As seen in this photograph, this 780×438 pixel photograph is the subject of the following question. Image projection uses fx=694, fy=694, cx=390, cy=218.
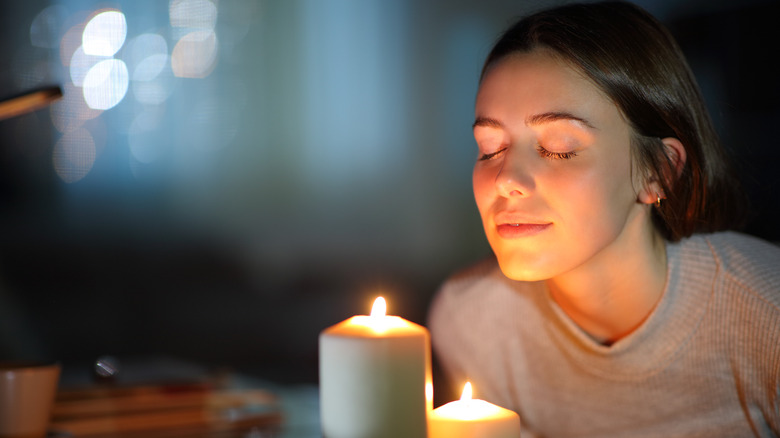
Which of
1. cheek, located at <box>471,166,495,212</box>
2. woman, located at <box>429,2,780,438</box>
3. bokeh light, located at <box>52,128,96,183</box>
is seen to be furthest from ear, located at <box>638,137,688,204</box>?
bokeh light, located at <box>52,128,96,183</box>

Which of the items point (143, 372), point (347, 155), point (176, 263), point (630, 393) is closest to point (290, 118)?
point (347, 155)

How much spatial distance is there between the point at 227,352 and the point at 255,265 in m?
0.28

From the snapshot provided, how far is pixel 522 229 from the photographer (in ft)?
2.64

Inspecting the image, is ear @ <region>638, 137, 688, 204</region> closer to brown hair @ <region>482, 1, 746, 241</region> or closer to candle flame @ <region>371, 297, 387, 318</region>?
brown hair @ <region>482, 1, 746, 241</region>

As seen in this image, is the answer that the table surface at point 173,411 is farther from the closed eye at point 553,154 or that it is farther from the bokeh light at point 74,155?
the bokeh light at point 74,155

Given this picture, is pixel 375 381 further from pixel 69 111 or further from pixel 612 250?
pixel 69 111

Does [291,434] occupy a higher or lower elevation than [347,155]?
lower

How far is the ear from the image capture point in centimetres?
90

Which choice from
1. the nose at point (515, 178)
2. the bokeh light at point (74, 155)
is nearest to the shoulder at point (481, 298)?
the nose at point (515, 178)

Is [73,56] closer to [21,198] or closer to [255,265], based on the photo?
[21,198]

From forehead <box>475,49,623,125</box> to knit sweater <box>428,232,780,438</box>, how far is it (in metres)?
0.29

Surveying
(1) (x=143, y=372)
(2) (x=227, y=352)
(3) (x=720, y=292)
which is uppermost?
(3) (x=720, y=292)

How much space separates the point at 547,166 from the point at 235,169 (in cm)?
142

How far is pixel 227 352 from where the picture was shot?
1.98m
